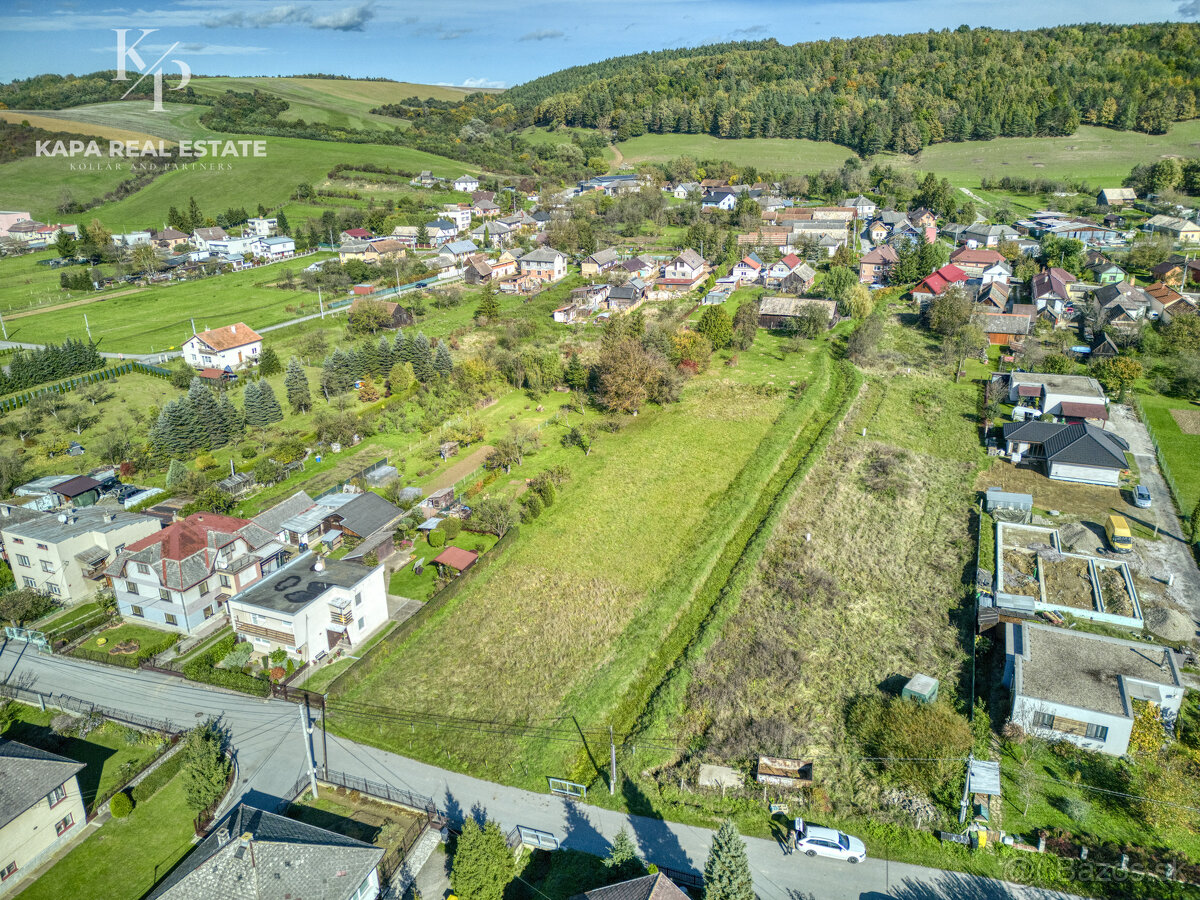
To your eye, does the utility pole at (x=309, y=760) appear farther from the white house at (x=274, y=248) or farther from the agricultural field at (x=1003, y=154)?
the agricultural field at (x=1003, y=154)

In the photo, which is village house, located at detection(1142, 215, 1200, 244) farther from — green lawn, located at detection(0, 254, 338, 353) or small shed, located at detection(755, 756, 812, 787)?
green lawn, located at detection(0, 254, 338, 353)

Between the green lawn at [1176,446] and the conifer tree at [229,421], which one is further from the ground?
the conifer tree at [229,421]

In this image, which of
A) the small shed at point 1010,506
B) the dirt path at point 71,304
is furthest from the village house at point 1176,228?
the dirt path at point 71,304

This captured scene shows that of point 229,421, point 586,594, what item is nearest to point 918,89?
point 229,421

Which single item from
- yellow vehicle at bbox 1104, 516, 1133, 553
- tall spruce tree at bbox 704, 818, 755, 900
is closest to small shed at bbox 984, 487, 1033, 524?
yellow vehicle at bbox 1104, 516, 1133, 553

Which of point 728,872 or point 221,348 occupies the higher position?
point 221,348

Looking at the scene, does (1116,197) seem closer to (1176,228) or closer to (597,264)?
(1176,228)
